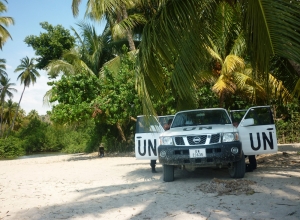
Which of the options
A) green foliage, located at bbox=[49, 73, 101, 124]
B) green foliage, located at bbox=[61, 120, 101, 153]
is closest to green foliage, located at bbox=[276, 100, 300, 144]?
green foliage, located at bbox=[49, 73, 101, 124]

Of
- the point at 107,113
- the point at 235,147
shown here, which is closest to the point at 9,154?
the point at 107,113

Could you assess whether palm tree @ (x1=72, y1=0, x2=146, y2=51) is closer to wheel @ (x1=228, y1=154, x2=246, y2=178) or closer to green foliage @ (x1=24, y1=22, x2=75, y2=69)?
wheel @ (x1=228, y1=154, x2=246, y2=178)

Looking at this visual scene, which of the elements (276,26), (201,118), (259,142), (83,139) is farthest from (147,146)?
(83,139)

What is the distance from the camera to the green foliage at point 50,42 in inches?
1096

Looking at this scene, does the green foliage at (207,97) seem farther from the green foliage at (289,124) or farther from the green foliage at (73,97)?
the green foliage at (73,97)

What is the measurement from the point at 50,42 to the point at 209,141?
24.5m

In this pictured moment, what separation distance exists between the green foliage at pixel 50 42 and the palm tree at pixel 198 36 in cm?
2426

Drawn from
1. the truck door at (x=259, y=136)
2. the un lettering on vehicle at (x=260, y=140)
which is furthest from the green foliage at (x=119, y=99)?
the un lettering on vehicle at (x=260, y=140)

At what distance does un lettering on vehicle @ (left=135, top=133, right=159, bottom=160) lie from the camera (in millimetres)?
8094

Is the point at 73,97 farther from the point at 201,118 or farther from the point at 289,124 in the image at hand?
the point at 289,124

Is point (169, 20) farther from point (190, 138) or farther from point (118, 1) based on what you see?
point (118, 1)

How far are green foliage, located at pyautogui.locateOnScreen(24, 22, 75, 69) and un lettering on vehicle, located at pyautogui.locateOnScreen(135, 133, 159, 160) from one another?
22141 mm

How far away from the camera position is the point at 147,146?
322 inches

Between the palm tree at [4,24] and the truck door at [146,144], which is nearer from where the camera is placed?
the truck door at [146,144]
